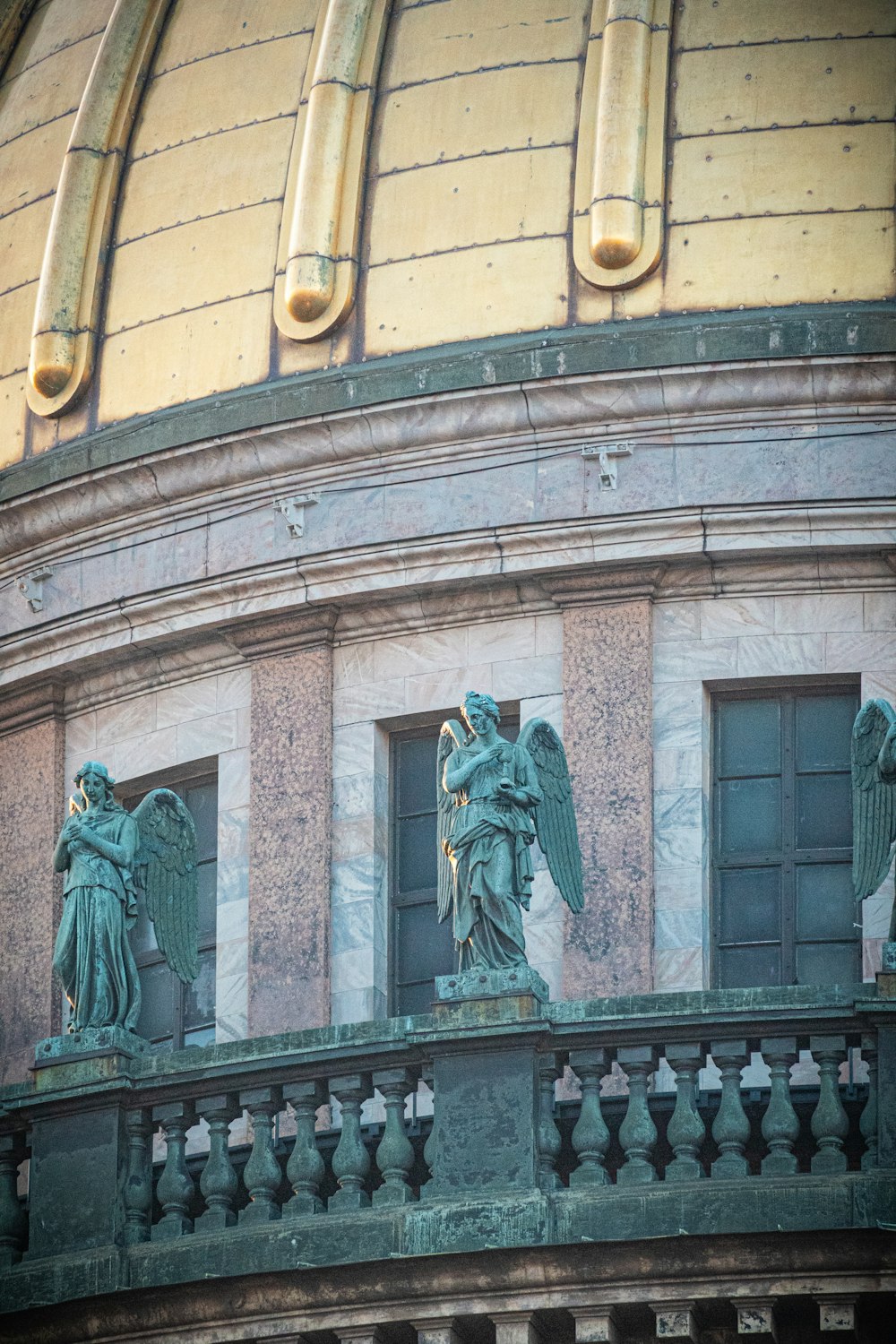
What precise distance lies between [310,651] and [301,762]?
97cm

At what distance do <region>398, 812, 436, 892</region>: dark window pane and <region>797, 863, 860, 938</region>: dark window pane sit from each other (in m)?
2.96

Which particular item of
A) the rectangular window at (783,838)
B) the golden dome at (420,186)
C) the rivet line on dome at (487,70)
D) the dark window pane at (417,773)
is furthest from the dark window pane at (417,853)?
the rivet line on dome at (487,70)

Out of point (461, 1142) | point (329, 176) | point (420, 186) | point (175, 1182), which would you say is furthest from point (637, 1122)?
point (329, 176)

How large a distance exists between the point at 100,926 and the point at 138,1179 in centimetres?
193

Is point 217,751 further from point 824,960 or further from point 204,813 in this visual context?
point 824,960

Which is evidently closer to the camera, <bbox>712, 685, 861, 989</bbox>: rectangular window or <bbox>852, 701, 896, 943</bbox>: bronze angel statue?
<bbox>852, 701, 896, 943</bbox>: bronze angel statue

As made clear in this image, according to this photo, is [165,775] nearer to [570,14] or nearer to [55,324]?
[55,324]

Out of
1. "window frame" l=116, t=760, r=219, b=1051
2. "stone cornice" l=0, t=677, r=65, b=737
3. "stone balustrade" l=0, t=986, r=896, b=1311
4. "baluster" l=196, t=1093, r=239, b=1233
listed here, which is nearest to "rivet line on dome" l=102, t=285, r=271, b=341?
"stone cornice" l=0, t=677, r=65, b=737

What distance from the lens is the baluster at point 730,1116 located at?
3111 cm

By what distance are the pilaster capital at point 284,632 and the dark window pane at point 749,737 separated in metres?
3.36

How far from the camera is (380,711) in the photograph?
1492 inches

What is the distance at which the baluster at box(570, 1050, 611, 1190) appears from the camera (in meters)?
31.5

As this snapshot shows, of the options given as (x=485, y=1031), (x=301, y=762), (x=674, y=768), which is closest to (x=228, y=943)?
(x=301, y=762)

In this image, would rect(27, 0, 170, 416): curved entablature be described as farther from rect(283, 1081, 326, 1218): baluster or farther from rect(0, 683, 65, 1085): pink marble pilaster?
rect(283, 1081, 326, 1218): baluster
